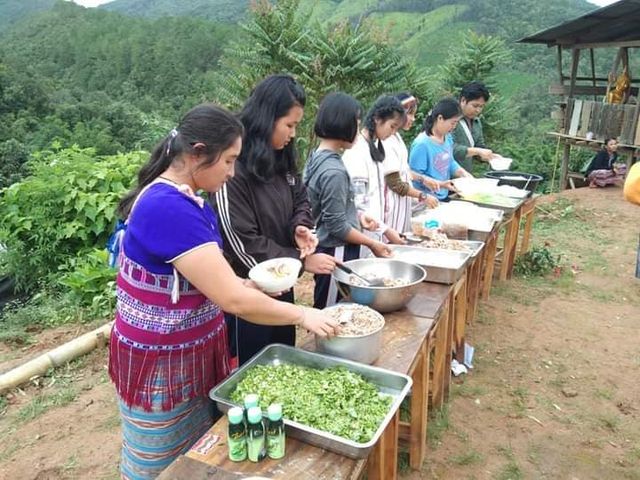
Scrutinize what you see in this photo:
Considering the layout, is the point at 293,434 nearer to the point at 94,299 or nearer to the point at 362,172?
the point at 362,172

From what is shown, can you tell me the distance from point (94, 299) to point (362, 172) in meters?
3.00

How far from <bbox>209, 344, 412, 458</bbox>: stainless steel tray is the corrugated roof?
8.54 m

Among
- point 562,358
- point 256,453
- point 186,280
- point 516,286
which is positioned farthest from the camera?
point 516,286

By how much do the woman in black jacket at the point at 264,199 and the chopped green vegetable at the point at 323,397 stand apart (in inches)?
21.0

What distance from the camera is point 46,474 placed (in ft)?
8.59

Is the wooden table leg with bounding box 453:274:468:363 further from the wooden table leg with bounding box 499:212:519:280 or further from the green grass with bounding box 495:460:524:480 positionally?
the wooden table leg with bounding box 499:212:519:280

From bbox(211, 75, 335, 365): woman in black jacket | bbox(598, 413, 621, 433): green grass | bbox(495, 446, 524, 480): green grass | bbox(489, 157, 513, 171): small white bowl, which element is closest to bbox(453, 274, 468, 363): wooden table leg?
bbox(495, 446, 524, 480): green grass

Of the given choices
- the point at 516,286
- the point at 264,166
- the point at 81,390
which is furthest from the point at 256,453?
the point at 516,286

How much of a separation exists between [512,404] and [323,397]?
7.16ft

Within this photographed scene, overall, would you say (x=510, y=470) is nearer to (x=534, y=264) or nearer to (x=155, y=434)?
(x=155, y=434)

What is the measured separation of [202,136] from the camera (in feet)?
4.68

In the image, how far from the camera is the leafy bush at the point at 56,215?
558cm

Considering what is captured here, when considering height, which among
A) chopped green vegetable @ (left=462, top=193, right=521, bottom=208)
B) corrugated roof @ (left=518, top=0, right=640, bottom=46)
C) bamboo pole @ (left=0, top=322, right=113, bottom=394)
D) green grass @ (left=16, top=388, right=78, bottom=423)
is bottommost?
green grass @ (left=16, top=388, right=78, bottom=423)

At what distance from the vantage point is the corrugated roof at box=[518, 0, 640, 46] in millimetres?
8156
